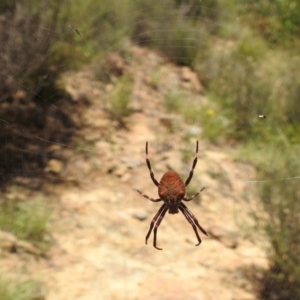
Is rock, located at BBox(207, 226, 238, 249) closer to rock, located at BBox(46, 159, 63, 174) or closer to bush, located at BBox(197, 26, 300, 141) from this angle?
bush, located at BBox(197, 26, 300, 141)

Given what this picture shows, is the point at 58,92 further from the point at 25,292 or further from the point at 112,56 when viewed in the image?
the point at 25,292

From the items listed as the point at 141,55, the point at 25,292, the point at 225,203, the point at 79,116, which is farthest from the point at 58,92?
the point at 25,292

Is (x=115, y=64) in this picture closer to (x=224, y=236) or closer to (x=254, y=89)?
(x=254, y=89)

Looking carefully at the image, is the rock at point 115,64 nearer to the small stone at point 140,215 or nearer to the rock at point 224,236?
the small stone at point 140,215

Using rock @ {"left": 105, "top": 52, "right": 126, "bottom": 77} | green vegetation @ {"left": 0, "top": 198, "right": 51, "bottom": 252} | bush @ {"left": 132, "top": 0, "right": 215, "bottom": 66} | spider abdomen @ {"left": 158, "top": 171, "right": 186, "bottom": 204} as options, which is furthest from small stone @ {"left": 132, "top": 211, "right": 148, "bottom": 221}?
bush @ {"left": 132, "top": 0, "right": 215, "bottom": 66}

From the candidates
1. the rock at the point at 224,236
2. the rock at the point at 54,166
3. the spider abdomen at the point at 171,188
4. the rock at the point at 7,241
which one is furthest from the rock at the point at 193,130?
the spider abdomen at the point at 171,188

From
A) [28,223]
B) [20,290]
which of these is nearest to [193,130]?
[28,223]
